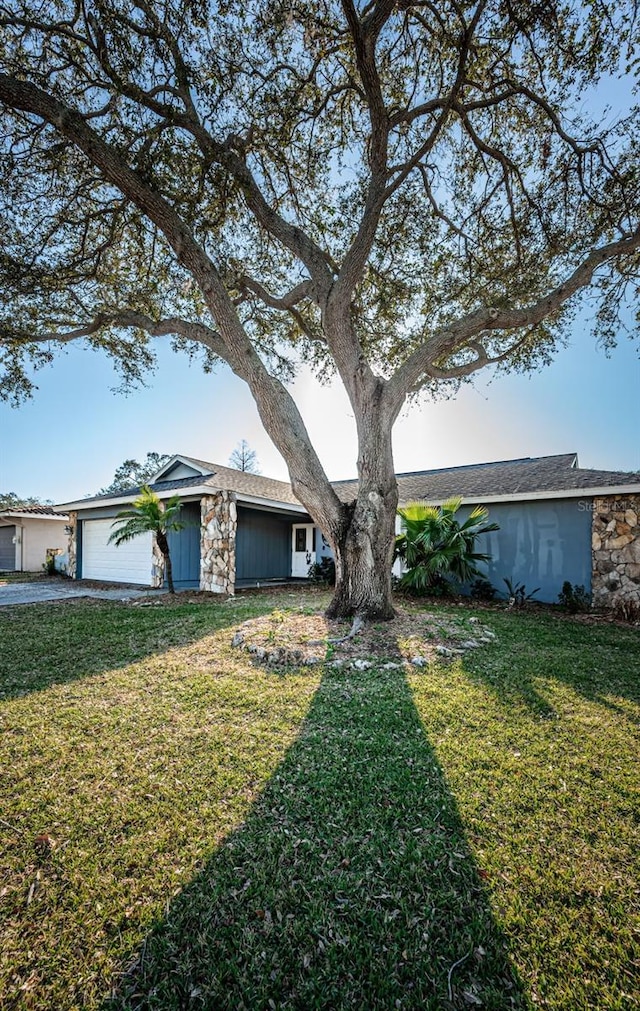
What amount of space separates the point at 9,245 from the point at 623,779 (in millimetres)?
10498

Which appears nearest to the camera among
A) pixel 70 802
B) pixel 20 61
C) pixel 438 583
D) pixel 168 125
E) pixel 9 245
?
pixel 70 802

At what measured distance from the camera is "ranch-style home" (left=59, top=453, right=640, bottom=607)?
8734 millimetres

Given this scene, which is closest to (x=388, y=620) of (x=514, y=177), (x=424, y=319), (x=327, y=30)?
(x=424, y=319)

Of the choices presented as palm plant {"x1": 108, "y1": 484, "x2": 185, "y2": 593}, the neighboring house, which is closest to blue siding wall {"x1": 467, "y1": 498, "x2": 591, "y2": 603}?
palm plant {"x1": 108, "y1": 484, "x2": 185, "y2": 593}

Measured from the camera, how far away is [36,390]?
8516mm

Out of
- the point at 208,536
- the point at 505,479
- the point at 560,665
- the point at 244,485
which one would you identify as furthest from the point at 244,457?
the point at 560,665

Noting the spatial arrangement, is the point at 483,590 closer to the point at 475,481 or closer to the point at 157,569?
the point at 475,481

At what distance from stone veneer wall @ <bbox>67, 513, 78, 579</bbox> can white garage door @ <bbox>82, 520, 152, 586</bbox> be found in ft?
0.80

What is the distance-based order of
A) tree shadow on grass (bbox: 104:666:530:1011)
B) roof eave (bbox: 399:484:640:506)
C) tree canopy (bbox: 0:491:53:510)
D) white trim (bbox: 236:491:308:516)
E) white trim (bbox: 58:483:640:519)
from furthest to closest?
tree canopy (bbox: 0:491:53:510)
white trim (bbox: 236:491:308:516)
white trim (bbox: 58:483:640:519)
roof eave (bbox: 399:484:640:506)
tree shadow on grass (bbox: 104:666:530:1011)

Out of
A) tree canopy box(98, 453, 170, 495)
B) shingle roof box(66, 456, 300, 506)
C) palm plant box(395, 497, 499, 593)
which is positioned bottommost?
palm plant box(395, 497, 499, 593)

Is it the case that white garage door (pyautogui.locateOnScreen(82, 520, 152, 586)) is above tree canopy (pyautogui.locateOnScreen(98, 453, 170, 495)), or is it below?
below

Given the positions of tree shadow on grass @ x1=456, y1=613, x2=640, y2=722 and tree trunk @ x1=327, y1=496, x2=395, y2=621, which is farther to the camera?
tree trunk @ x1=327, y1=496, x2=395, y2=621

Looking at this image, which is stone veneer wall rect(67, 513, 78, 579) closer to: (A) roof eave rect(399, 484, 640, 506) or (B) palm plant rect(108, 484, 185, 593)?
(B) palm plant rect(108, 484, 185, 593)

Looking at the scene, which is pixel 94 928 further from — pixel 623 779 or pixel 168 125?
pixel 168 125
